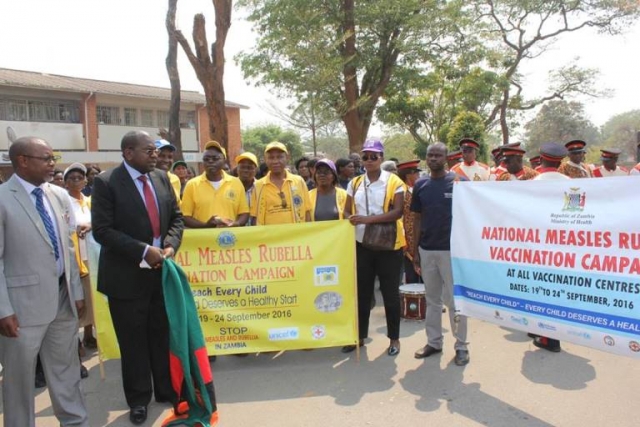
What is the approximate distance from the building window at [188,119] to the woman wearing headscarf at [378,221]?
1176 inches

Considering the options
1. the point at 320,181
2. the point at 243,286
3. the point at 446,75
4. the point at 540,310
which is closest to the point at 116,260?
the point at 243,286

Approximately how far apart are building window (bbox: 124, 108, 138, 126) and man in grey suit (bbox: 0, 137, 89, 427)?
29.1 meters

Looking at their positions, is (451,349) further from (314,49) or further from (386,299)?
(314,49)

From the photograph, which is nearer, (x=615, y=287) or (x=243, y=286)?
(x=615, y=287)

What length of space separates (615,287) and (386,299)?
2.16 meters

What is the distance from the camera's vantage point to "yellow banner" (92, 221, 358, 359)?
15.1ft

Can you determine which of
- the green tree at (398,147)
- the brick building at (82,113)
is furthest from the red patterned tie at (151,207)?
the green tree at (398,147)

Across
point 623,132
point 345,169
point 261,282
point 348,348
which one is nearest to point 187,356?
point 261,282

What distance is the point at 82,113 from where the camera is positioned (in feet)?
90.4

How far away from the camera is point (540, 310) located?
143 inches

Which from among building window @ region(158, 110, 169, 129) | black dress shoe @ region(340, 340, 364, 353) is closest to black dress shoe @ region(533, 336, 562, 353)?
black dress shoe @ region(340, 340, 364, 353)

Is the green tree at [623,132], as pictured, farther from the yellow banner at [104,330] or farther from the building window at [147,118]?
the yellow banner at [104,330]

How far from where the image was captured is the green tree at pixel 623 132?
54500mm

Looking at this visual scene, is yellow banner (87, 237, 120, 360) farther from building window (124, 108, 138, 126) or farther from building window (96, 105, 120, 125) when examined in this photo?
building window (124, 108, 138, 126)
